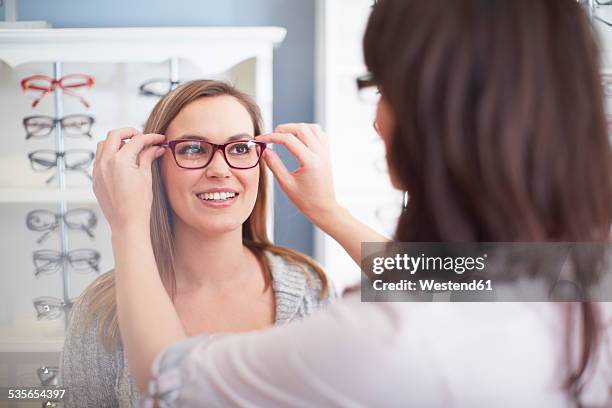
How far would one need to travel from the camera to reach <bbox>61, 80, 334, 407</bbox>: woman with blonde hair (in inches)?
36.4

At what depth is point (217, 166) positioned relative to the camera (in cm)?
92

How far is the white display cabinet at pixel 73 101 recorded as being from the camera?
3.14ft

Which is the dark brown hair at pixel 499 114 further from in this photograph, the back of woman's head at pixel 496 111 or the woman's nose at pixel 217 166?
the woman's nose at pixel 217 166

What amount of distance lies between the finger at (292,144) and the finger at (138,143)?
0.16 m

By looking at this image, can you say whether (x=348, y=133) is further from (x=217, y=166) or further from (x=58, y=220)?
(x=58, y=220)

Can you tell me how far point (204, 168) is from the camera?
3.01 feet

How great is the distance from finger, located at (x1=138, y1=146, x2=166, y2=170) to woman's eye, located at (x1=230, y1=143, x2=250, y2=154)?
0.34 feet

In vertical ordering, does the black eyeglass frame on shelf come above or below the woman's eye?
above

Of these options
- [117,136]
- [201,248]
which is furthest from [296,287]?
[117,136]

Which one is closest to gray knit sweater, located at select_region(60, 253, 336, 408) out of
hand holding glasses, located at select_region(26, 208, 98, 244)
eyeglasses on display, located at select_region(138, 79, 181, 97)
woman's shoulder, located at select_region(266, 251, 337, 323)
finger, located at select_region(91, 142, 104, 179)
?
woman's shoulder, located at select_region(266, 251, 337, 323)

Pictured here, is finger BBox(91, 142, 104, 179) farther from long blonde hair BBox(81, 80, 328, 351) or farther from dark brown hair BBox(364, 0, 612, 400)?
dark brown hair BBox(364, 0, 612, 400)

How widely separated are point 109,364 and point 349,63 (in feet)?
2.00

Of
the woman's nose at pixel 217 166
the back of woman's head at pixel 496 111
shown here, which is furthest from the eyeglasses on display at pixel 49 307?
the back of woman's head at pixel 496 111

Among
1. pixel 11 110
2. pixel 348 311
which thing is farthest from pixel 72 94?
pixel 348 311
